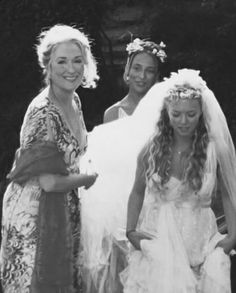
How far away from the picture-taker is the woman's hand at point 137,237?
523 cm

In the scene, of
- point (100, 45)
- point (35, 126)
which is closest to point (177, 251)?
point (35, 126)

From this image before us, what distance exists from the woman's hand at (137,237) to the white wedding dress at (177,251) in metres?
0.03

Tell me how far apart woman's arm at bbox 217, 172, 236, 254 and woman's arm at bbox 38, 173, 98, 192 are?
0.66 m

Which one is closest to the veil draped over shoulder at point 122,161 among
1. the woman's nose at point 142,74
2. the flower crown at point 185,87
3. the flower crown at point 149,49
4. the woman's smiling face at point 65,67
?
the flower crown at point 185,87

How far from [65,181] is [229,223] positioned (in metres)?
0.85


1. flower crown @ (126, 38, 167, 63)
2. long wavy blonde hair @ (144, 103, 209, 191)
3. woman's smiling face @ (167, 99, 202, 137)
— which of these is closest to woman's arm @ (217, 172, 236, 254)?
long wavy blonde hair @ (144, 103, 209, 191)

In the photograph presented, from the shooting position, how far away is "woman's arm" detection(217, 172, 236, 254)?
5125 mm

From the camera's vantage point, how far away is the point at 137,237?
5.25m

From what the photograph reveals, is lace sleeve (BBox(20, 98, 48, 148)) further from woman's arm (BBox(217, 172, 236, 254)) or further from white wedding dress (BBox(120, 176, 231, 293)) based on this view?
woman's arm (BBox(217, 172, 236, 254))

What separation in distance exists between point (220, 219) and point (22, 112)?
3339mm

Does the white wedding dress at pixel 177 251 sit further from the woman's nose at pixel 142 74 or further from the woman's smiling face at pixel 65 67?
the woman's nose at pixel 142 74

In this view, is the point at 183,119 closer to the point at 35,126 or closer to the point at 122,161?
the point at 35,126

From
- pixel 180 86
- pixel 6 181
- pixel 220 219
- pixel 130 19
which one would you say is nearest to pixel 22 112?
pixel 6 181

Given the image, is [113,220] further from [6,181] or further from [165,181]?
[6,181]
